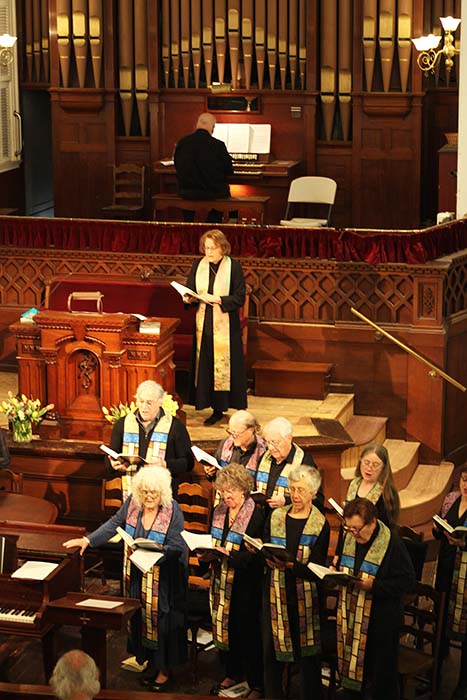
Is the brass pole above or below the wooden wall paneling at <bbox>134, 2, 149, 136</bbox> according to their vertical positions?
below

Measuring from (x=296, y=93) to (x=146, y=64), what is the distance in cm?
194

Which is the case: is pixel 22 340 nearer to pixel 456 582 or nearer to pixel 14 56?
pixel 456 582

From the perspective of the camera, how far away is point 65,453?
37.7 feet

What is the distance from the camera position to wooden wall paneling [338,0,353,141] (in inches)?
712

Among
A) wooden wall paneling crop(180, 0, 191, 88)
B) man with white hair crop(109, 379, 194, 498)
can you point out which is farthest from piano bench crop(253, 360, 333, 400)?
wooden wall paneling crop(180, 0, 191, 88)

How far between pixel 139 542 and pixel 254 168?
9.71 meters

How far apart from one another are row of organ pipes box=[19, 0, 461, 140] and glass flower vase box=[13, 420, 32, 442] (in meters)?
7.75

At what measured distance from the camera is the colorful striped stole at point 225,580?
9094 millimetres

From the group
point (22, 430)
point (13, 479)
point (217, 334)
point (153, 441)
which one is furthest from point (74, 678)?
point (217, 334)

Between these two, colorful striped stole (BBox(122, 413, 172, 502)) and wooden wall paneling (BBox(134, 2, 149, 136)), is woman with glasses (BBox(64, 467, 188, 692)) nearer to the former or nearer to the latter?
colorful striped stole (BBox(122, 413, 172, 502))

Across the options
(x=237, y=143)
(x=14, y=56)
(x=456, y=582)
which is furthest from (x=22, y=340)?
(x=14, y=56)

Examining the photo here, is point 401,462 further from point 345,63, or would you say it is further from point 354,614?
point 345,63

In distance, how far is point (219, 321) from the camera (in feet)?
39.3

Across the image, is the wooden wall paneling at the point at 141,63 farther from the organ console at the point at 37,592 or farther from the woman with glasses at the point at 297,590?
the woman with glasses at the point at 297,590
